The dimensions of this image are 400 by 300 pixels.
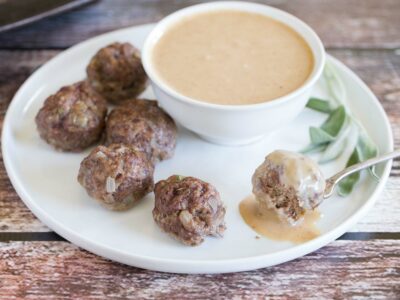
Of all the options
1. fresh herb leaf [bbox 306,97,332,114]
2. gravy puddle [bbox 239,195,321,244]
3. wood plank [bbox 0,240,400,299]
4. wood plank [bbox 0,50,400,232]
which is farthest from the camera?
fresh herb leaf [bbox 306,97,332,114]

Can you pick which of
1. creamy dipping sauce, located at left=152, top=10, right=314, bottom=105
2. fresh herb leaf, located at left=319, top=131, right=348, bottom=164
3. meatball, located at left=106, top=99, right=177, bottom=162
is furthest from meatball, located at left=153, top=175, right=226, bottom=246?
fresh herb leaf, located at left=319, top=131, right=348, bottom=164

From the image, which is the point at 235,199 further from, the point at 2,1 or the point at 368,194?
the point at 2,1

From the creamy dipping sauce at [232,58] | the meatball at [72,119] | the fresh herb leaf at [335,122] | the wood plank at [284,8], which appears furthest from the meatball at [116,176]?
the wood plank at [284,8]

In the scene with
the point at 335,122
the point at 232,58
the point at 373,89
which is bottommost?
the point at 373,89

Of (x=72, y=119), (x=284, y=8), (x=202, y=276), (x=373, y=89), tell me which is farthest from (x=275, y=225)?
(x=284, y=8)

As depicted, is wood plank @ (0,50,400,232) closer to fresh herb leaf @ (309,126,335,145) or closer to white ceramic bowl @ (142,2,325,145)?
fresh herb leaf @ (309,126,335,145)

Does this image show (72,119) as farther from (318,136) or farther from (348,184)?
(348,184)
